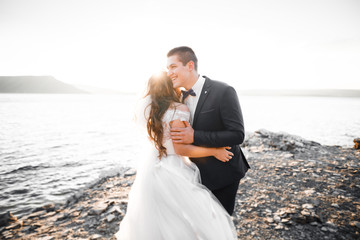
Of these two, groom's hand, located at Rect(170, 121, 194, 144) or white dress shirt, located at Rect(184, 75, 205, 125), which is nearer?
groom's hand, located at Rect(170, 121, 194, 144)

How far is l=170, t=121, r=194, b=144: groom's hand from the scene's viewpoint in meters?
2.18

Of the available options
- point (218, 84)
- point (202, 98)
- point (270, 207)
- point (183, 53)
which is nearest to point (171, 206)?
point (202, 98)

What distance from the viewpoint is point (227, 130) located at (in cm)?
228

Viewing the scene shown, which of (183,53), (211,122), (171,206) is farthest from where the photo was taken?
(183,53)

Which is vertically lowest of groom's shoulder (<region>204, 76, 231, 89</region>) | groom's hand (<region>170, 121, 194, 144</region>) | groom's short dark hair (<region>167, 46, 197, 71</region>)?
groom's hand (<region>170, 121, 194, 144</region>)

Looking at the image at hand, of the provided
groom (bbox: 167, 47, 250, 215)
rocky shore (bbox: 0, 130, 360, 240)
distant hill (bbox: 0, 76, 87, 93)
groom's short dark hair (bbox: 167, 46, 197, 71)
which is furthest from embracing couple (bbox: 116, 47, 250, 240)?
distant hill (bbox: 0, 76, 87, 93)

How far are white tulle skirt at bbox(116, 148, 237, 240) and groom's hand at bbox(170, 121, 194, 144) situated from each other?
1.14ft

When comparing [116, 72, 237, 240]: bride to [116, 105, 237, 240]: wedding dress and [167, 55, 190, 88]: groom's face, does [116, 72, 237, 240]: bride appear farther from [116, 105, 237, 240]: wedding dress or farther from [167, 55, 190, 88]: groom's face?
[167, 55, 190, 88]: groom's face

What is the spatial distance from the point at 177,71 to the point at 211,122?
916 mm

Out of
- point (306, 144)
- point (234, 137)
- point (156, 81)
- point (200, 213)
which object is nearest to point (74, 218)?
point (200, 213)

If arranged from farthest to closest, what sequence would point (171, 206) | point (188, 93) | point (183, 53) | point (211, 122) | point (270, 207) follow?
point (270, 207)
point (183, 53)
point (188, 93)
point (211, 122)
point (171, 206)

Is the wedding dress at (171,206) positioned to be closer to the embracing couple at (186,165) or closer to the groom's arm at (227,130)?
the embracing couple at (186,165)

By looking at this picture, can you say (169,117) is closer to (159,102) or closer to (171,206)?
(159,102)

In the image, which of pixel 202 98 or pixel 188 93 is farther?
pixel 188 93
